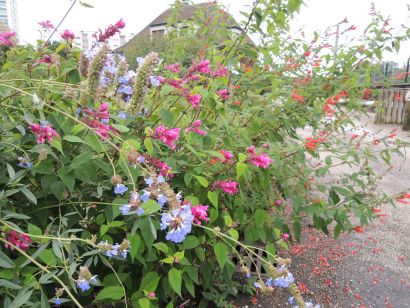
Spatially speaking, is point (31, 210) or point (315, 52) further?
point (315, 52)

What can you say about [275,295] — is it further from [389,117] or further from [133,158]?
[389,117]

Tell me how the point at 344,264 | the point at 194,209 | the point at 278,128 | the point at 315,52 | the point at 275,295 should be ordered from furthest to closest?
the point at 344,264 < the point at 315,52 < the point at 275,295 < the point at 278,128 < the point at 194,209

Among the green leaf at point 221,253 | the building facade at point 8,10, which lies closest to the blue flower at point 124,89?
the green leaf at point 221,253

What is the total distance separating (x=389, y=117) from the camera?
11.0 metres

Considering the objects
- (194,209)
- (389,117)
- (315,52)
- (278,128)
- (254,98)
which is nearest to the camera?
(194,209)

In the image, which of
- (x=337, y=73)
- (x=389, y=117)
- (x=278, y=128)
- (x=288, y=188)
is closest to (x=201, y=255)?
(x=288, y=188)

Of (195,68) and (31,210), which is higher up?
(195,68)

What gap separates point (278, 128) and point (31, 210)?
1.30 meters

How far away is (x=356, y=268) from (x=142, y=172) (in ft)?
8.40

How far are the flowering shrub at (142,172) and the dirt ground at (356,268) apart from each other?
0.62 metres

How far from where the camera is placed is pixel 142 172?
3.47 feet

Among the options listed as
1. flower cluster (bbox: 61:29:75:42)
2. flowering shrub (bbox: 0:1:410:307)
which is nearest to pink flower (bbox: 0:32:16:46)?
→ flowering shrub (bbox: 0:1:410:307)

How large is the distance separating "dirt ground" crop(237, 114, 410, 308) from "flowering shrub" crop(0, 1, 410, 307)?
2.03ft

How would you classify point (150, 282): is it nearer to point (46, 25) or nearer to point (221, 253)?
point (221, 253)
